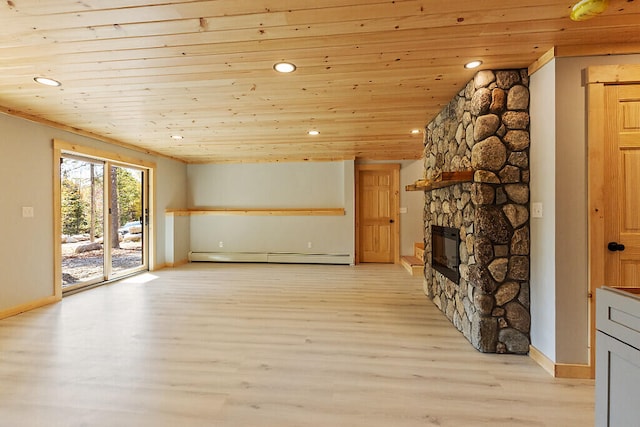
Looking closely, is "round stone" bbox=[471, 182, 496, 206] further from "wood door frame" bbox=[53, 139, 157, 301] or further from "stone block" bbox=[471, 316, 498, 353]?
"wood door frame" bbox=[53, 139, 157, 301]

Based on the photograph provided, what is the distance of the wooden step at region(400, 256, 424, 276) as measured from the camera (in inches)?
206

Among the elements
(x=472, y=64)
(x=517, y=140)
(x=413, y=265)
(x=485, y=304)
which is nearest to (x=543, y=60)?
(x=472, y=64)

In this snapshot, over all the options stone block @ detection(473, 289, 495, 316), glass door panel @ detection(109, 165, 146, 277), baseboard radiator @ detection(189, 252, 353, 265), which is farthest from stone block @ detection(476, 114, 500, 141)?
glass door panel @ detection(109, 165, 146, 277)

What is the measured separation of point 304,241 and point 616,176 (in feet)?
16.8

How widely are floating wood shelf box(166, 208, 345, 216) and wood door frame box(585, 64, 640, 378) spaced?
451 cm

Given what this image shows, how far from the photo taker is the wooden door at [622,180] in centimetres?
203

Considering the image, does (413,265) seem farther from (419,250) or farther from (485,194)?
(485,194)

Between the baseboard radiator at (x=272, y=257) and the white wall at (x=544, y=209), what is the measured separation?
4165mm

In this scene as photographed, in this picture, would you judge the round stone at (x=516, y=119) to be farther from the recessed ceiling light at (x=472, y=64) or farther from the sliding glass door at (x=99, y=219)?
the sliding glass door at (x=99, y=219)

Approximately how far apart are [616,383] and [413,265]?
4.23 metres

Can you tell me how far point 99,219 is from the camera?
464 centimetres

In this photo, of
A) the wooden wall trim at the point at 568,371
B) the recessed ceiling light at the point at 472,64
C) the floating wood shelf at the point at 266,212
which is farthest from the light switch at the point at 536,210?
the floating wood shelf at the point at 266,212

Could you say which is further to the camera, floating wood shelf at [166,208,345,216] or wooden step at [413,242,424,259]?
floating wood shelf at [166,208,345,216]

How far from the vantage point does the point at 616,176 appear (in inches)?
80.5
